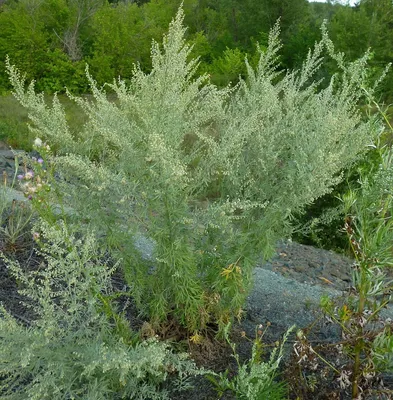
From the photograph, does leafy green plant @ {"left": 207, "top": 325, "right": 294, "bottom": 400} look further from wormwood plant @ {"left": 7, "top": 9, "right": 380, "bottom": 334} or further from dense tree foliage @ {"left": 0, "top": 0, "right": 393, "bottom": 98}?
dense tree foliage @ {"left": 0, "top": 0, "right": 393, "bottom": 98}

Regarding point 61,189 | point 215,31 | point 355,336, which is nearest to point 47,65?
point 215,31

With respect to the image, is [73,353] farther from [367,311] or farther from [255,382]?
[367,311]

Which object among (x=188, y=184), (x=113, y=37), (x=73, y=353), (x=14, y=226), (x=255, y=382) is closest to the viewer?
(x=73, y=353)

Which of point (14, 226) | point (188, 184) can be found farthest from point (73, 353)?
point (14, 226)

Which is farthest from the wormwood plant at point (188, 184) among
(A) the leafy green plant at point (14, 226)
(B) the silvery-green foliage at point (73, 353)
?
(A) the leafy green plant at point (14, 226)

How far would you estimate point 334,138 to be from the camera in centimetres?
282

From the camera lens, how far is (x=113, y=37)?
1838 cm

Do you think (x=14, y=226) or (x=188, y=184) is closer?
(x=188, y=184)

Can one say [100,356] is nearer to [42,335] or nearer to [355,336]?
[42,335]

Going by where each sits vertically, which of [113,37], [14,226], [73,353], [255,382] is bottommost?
[113,37]

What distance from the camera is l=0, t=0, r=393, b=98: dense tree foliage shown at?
17.5 meters

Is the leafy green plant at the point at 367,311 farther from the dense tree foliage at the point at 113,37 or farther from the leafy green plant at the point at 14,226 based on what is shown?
the dense tree foliage at the point at 113,37

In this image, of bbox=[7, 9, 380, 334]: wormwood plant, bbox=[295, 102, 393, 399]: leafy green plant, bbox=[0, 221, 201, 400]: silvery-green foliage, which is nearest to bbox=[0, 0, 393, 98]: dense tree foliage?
bbox=[7, 9, 380, 334]: wormwood plant

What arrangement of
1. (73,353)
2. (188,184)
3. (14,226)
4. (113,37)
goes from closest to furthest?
(73,353) → (188,184) → (14,226) → (113,37)
